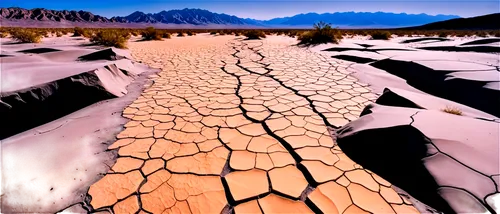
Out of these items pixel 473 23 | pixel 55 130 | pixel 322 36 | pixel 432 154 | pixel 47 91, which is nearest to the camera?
pixel 432 154

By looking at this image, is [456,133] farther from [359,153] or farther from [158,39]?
[158,39]

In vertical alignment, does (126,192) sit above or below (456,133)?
below

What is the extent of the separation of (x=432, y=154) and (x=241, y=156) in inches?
64.1

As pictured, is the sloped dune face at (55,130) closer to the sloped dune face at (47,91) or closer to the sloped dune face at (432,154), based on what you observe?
the sloped dune face at (47,91)

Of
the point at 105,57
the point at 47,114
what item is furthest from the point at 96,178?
the point at 105,57

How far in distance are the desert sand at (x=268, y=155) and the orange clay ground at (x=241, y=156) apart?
0.01m

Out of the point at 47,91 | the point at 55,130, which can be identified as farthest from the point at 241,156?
the point at 47,91

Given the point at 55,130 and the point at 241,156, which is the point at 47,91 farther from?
the point at 241,156

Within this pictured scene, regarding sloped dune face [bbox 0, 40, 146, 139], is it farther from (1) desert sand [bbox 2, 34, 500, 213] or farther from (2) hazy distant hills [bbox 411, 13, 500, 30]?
(2) hazy distant hills [bbox 411, 13, 500, 30]

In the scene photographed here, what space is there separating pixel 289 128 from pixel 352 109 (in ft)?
3.78

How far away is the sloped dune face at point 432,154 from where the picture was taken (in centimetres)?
158

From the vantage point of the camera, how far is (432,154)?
73.3 inches

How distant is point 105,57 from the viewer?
6.04 meters

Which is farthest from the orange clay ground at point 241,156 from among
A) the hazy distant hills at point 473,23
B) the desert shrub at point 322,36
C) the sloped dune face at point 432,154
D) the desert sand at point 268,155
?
the hazy distant hills at point 473,23
